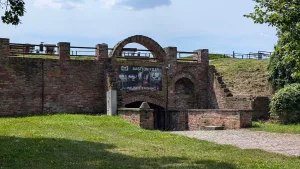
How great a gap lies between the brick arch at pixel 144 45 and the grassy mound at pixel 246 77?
5853mm

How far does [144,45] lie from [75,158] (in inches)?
728

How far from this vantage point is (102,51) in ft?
88.0

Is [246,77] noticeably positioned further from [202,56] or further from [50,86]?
[50,86]

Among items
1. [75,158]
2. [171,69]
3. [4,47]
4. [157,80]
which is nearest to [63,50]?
[4,47]

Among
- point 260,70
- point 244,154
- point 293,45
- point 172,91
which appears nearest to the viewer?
point 293,45

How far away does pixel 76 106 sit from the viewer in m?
26.0

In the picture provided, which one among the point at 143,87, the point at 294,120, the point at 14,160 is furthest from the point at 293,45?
the point at 143,87

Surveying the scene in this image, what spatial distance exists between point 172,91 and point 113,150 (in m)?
16.7

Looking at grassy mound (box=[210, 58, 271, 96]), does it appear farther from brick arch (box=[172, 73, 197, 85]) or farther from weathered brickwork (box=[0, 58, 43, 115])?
weathered brickwork (box=[0, 58, 43, 115])

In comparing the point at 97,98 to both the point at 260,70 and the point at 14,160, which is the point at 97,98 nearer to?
the point at 260,70

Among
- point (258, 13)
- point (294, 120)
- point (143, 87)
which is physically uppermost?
point (258, 13)

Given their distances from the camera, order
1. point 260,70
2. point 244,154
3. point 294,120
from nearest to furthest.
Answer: point 244,154 → point 294,120 → point 260,70

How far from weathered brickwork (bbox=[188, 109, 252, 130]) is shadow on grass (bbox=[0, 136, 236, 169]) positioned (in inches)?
402

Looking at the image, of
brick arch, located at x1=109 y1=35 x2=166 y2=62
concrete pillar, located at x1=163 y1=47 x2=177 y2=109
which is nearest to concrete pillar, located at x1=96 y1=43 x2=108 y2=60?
brick arch, located at x1=109 y1=35 x2=166 y2=62
